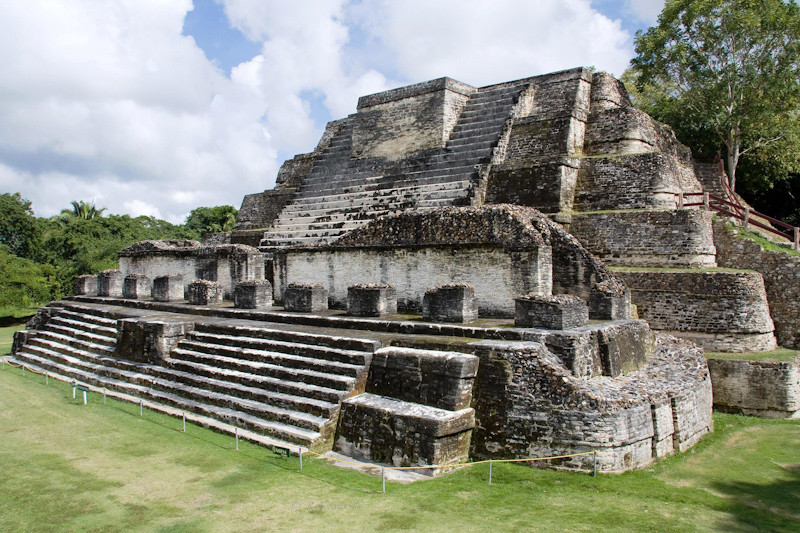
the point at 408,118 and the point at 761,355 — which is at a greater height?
the point at 408,118

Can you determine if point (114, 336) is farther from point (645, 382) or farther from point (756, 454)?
point (756, 454)

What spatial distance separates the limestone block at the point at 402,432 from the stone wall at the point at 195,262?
8.25 meters

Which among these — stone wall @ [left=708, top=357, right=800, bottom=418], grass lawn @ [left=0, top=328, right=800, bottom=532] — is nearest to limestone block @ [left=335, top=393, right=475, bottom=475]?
grass lawn @ [left=0, top=328, right=800, bottom=532]

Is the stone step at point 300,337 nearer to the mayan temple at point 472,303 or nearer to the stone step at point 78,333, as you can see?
the mayan temple at point 472,303

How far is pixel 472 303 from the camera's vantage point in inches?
386

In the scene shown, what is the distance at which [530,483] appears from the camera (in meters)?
6.62

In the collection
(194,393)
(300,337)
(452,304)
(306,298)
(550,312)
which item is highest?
(306,298)

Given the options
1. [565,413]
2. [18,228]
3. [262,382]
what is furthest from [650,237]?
[18,228]

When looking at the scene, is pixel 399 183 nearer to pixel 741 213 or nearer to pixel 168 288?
pixel 168 288

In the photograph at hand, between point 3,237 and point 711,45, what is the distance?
40845mm

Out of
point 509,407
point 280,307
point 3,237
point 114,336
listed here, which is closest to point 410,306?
point 280,307

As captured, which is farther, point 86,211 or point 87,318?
point 86,211

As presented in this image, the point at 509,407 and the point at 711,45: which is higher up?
the point at 711,45

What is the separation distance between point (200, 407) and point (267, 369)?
1.12m
